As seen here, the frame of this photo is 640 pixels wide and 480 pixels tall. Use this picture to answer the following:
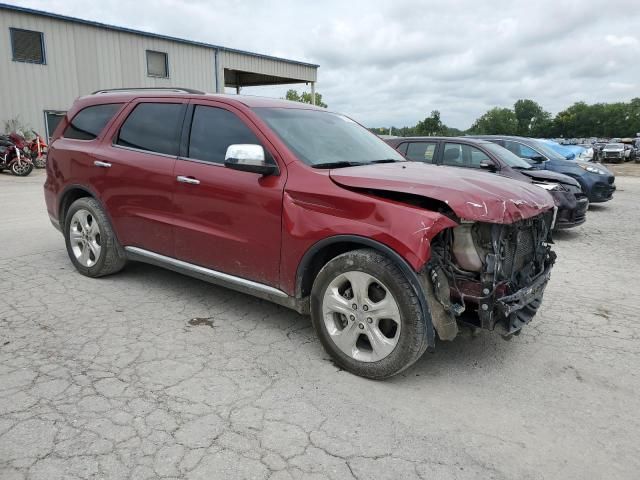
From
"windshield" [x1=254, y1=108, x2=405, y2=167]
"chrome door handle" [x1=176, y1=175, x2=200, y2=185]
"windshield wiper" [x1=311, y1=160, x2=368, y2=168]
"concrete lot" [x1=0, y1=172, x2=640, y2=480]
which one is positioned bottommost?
"concrete lot" [x1=0, y1=172, x2=640, y2=480]

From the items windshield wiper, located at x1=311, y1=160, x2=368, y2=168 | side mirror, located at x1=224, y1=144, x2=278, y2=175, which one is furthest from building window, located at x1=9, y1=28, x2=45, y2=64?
windshield wiper, located at x1=311, y1=160, x2=368, y2=168

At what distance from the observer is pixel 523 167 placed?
8.48 meters

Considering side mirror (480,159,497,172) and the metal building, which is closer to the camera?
side mirror (480,159,497,172)

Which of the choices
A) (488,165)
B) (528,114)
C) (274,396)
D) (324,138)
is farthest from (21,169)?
(528,114)

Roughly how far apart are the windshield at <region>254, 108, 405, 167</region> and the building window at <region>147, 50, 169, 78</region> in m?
18.9

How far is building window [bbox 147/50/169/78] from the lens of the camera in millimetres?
20683

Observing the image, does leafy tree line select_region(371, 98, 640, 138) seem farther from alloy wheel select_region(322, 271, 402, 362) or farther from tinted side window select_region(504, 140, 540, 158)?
Answer: alloy wheel select_region(322, 271, 402, 362)

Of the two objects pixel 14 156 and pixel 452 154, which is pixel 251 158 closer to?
pixel 452 154

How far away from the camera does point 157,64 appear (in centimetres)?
2102

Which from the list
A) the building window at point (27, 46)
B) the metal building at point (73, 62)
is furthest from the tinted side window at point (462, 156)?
the building window at point (27, 46)

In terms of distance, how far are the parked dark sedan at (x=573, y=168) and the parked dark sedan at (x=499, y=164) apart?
2.13 metres

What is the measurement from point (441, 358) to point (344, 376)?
760 mm

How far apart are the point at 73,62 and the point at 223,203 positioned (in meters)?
18.5

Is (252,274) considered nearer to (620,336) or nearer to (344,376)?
(344,376)
